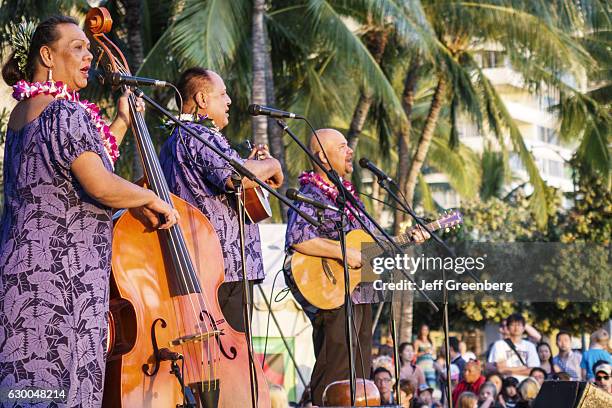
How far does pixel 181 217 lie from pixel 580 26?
17336 mm

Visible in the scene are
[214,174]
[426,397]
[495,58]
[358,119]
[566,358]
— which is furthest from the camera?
[495,58]

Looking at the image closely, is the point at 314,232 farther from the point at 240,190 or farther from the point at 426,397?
the point at 426,397

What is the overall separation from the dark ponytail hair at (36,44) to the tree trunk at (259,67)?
39.4 feet

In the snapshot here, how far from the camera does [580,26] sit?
68.7ft

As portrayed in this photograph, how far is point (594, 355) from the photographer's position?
1092 cm

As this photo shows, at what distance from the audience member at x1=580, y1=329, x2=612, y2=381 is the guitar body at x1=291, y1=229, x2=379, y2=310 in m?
4.41

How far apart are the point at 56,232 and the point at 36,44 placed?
2.63ft

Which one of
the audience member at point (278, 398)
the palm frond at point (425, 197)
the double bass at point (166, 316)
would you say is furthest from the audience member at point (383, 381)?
the palm frond at point (425, 197)

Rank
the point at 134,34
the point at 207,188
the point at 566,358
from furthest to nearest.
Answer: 1. the point at 134,34
2. the point at 566,358
3. the point at 207,188

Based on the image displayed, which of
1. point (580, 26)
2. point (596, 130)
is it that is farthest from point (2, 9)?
point (596, 130)

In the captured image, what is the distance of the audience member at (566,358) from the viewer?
11.5 meters

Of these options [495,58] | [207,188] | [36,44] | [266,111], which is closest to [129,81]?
[36,44]

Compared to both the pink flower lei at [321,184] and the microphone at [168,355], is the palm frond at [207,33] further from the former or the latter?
the microphone at [168,355]

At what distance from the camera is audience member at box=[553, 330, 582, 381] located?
454 inches
